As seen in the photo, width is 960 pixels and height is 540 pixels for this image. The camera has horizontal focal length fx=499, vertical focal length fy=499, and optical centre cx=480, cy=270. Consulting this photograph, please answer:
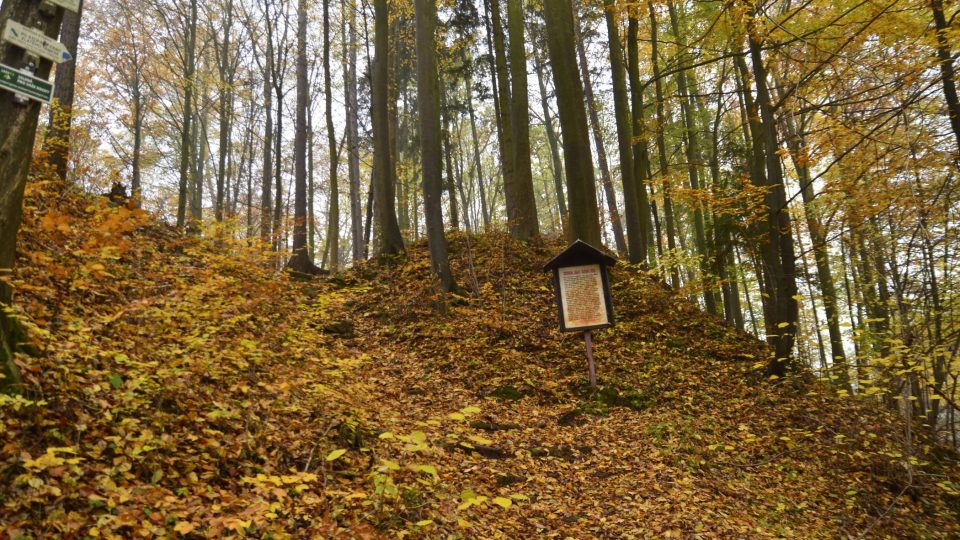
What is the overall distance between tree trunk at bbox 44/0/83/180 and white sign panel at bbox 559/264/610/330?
8384 millimetres

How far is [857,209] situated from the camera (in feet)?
27.6

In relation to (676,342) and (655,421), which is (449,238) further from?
(655,421)

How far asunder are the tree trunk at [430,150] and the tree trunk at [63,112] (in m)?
6.01

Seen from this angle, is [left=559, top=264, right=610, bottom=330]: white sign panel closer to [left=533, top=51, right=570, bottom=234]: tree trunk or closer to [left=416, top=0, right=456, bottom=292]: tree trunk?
[left=416, top=0, right=456, bottom=292]: tree trunk

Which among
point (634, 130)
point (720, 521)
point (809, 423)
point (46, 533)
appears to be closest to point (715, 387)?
point (809, 423)

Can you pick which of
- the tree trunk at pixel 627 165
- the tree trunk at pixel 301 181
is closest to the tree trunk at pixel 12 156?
the tree trunk at pixel 301 181

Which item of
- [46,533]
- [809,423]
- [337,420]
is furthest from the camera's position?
[809,423]

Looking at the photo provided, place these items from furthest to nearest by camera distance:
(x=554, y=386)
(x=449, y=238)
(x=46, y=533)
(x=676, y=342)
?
(x=449, y=238), (x=676, y=342), (x=554, y=386), (x=46, y=533)

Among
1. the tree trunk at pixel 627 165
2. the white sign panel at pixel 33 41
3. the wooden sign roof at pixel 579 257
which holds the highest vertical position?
the tree trunk at pixel 627 165

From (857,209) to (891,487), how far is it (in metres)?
4.65

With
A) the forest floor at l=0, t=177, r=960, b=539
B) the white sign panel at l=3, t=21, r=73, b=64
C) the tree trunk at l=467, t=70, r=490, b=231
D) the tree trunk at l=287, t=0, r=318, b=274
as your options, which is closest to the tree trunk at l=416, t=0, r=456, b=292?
the forest floor at l=0, t=177, r=960, b=539

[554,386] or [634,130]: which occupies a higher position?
[634,130]

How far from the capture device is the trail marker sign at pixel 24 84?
321 cm

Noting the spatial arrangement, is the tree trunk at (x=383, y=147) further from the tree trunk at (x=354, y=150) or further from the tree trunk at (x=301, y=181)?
the tree trunk at (x=354, y=150)
